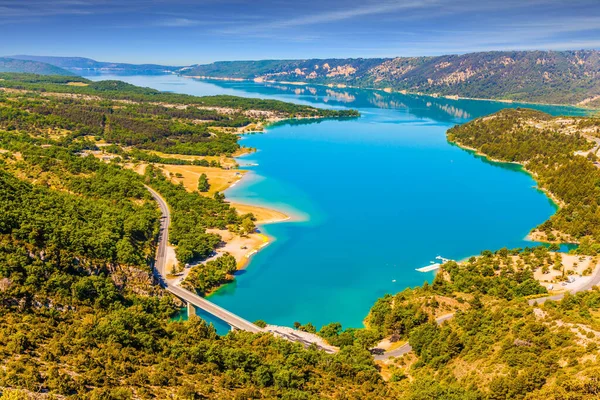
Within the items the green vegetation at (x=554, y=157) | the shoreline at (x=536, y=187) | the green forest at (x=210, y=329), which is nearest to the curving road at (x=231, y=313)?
the green forest at (x=210, y=329)

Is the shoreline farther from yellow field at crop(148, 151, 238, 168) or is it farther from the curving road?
yellow field at crop(148, 151, 238, 168)

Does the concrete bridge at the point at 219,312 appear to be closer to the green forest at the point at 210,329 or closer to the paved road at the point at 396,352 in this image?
the green forest at the point at 210,329

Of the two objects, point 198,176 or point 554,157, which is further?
point 554,157

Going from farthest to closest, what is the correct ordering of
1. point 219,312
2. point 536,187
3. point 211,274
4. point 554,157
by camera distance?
point 554,157, point 536,187, point 211,274, point 219,312

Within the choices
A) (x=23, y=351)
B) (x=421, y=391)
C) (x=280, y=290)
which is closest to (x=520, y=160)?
(x=280, y=290)

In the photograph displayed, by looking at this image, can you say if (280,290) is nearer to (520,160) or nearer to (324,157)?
(324,157)

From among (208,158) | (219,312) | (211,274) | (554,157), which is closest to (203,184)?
(208,158)

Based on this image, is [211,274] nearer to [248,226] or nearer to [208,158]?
[248,226]
